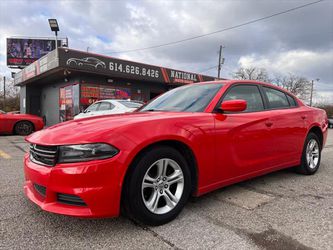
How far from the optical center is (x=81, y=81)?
15.0 metres

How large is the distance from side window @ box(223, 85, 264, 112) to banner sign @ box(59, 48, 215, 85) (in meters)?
11.1

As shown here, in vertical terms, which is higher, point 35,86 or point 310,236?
point 35,86

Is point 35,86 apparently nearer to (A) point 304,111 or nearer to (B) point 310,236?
(A) point 304,111

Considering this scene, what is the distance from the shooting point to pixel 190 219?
111 inches

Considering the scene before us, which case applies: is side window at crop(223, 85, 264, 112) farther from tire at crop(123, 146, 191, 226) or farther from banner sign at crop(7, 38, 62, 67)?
banner sign at crop(7, 38, 62, 67)

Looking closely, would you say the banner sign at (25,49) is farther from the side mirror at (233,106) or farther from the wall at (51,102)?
the side mirror at (233,106)

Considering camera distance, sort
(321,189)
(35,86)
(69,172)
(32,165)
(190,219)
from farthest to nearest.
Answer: (35,86) → (321,189) → (190,219) → (32,165) → (69,172)

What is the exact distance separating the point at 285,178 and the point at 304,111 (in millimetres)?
1103

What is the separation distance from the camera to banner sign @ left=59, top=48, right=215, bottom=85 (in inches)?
525

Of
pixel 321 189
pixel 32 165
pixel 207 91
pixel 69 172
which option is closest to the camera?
pixel 69 172

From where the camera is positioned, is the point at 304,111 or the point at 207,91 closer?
the point at 207,91

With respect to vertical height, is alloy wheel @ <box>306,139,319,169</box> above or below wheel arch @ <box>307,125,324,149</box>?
below

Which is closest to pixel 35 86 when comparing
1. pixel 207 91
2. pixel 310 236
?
pixel 207 91

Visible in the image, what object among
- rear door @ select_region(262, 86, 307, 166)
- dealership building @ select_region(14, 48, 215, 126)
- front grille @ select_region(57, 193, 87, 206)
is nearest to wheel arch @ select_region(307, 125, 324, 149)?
rear door @ select_region(262, 86, 307, 166)
